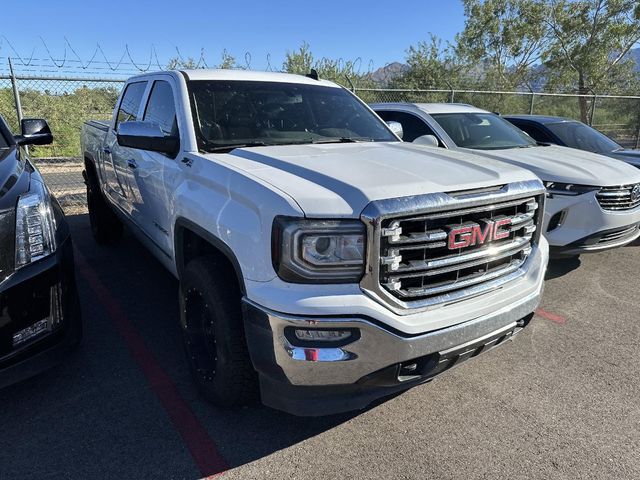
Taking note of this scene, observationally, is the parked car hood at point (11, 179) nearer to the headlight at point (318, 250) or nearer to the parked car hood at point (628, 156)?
the headlight at point (318, 250)

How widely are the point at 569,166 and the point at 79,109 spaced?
13.6 meters

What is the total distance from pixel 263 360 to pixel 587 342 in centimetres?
291

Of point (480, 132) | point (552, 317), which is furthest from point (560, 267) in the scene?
point (480, 132)

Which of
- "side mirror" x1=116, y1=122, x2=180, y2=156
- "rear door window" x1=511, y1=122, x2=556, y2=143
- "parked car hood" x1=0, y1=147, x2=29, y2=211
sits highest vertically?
"side mirror" x1=116, y1=122, x2=180, y2=156

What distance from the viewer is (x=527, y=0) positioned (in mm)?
24609

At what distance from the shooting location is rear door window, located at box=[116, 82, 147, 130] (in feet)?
14.0

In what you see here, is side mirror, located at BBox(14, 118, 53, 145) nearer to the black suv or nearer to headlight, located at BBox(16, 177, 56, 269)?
the black suv

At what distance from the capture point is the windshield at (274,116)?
124 inches

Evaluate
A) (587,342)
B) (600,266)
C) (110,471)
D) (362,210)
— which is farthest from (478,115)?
(110,471)

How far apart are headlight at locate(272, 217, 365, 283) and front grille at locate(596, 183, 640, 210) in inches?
151

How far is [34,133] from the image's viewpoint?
4188mm

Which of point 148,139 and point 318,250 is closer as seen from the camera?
point 318,250

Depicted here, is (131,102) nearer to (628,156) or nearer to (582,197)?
(582,197)

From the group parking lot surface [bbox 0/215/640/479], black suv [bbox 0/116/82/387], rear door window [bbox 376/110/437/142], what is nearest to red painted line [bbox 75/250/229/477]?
parking lot surface [bbox 0/215/640/479]
